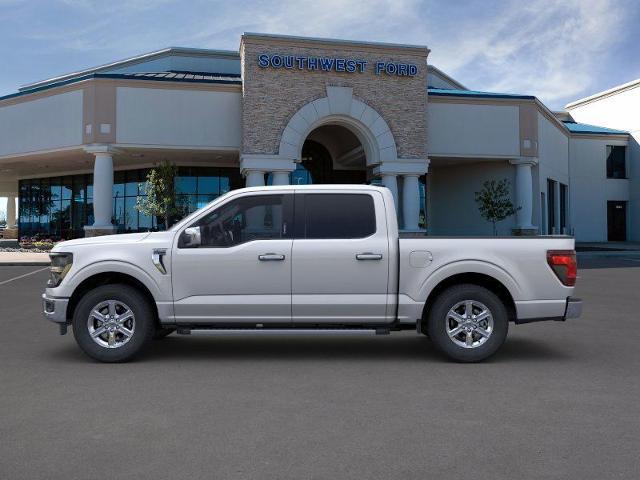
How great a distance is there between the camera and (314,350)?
787 cm

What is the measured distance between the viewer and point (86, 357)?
7395mm

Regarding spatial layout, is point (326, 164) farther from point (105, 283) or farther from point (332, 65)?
point (105, 283)

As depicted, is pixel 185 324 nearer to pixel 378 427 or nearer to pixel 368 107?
pixel 378 427

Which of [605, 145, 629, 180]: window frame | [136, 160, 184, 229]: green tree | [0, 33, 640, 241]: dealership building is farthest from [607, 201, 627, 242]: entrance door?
[136, 160, 184, 229]: green tree

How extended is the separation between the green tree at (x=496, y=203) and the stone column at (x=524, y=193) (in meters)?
0.47

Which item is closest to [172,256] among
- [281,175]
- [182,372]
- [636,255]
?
[182,372]

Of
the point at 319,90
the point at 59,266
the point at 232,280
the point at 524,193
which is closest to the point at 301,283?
the point at 232,280

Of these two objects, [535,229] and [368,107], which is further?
[535,229]

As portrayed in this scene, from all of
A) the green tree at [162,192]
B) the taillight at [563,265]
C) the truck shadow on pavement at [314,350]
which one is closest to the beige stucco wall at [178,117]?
the green tree at [162,192]

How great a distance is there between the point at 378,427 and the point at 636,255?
29.7m

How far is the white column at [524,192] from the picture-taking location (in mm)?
32938

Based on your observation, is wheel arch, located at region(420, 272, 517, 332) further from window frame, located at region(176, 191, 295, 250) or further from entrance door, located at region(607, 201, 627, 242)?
entrance door, located at region(607, 201, 627, 242)

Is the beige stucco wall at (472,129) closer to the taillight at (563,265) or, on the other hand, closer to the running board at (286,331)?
the taillight at (563,265)

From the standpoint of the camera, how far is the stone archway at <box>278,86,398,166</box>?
28.3 metres
